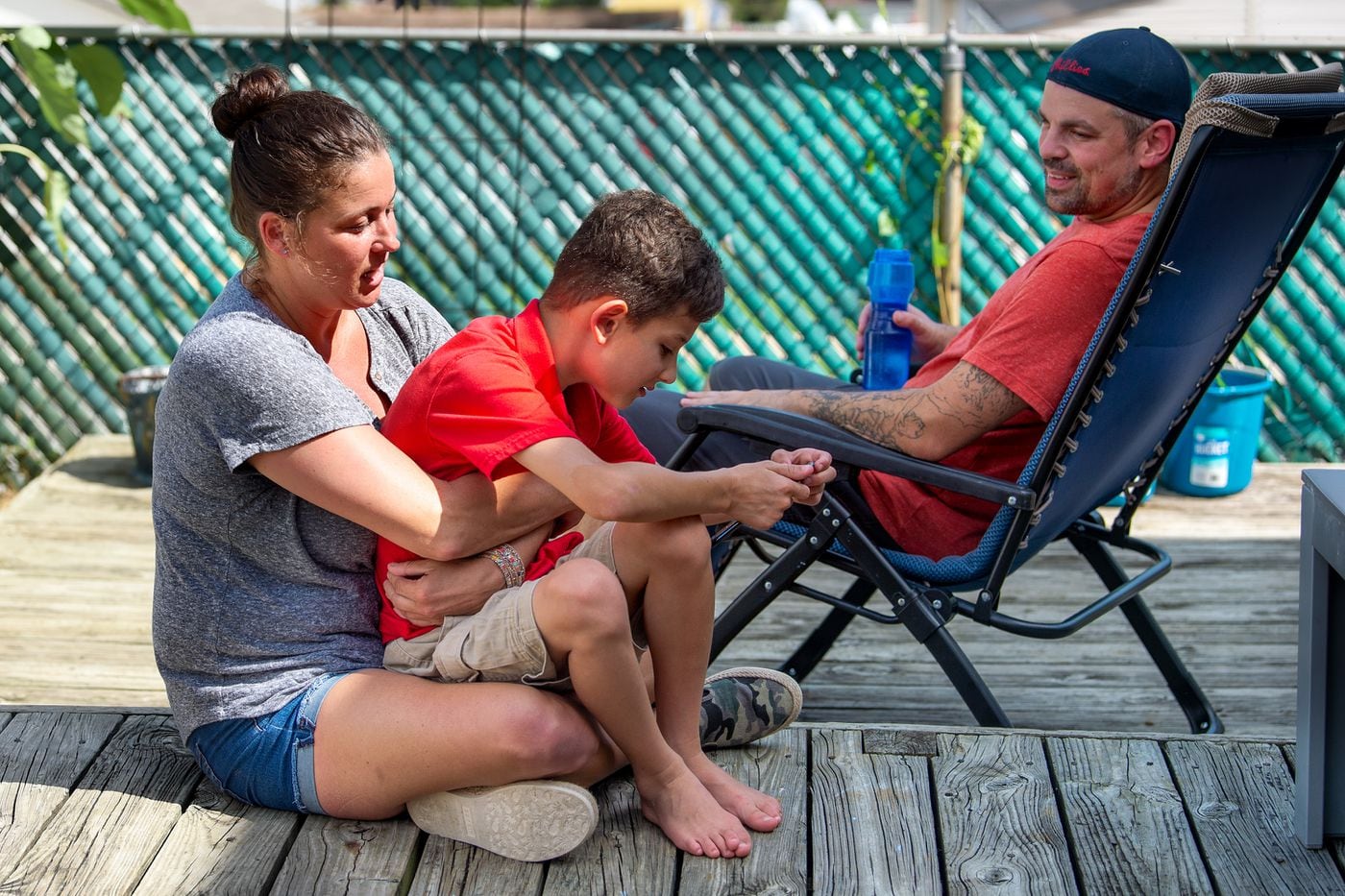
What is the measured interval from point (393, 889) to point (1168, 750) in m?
1.25

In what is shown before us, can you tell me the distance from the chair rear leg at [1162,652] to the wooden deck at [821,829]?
42 centimetres

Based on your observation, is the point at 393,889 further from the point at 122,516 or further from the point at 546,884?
the point at 122,516

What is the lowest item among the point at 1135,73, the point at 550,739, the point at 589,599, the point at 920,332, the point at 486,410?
the point at 550,739

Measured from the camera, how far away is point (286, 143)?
1935mm

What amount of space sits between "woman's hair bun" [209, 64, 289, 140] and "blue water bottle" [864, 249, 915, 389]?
145cm

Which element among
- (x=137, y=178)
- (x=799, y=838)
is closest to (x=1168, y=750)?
(x=799, y=838)

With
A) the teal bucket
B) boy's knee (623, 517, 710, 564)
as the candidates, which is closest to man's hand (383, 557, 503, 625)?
boy's knee (623, 517, 710, 564)

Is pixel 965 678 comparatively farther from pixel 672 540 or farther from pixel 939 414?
pixel 672 540

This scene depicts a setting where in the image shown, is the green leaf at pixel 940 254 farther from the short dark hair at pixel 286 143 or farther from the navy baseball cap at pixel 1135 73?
the short dark hair at pixel 286 143

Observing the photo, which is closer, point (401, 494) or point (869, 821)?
point (401, 494)

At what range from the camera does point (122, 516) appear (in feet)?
14.3

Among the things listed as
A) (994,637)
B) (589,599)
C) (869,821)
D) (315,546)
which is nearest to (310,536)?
(315,546)

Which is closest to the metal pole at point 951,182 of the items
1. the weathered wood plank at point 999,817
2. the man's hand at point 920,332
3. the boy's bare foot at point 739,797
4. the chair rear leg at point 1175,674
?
the man's hand at point 920,332

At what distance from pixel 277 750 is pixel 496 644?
1.22ft
